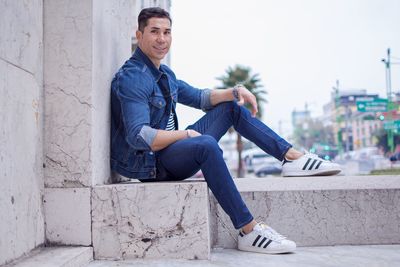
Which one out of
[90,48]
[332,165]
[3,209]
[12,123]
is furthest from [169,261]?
[332,165]

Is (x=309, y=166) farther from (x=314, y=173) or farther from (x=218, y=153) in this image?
(x=218, y=153)

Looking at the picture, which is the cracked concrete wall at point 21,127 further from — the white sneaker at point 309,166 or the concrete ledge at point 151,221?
the white sneaker at point 309,166

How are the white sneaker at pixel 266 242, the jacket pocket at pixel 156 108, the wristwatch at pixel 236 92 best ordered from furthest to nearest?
the wristwatch at pixel 236 92, the jacket pocket at pixel 156 108, the white sneaker at pixel 266 242

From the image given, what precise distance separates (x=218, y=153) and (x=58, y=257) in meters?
1.03

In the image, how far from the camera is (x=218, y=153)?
2697 millimetres

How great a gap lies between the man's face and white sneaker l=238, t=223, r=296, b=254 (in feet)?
Result: 4.19

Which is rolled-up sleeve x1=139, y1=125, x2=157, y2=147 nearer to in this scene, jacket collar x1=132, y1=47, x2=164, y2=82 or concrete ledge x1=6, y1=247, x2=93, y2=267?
jacket collar x1=132, y1=47, x2=164, y2=82

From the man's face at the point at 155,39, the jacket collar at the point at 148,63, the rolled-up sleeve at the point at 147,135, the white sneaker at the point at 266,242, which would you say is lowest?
the white sneaker at the point at 266,242

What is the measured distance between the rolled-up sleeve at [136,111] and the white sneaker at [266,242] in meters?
0.85

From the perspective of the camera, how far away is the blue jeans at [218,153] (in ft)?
8.89

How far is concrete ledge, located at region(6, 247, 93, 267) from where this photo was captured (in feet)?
7.04

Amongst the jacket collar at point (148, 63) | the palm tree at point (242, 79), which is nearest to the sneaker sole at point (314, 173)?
the jacket collar at point (148, 63)

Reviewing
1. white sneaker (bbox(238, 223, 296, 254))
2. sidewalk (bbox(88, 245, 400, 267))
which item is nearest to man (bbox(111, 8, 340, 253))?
white sneaker (bbox(238, 223, 296, 254))

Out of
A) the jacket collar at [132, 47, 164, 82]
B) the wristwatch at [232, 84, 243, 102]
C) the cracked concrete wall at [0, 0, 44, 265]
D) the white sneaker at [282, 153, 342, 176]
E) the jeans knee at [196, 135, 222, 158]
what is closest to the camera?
the cracked concrete wall at [0, 0, 44, 265]
